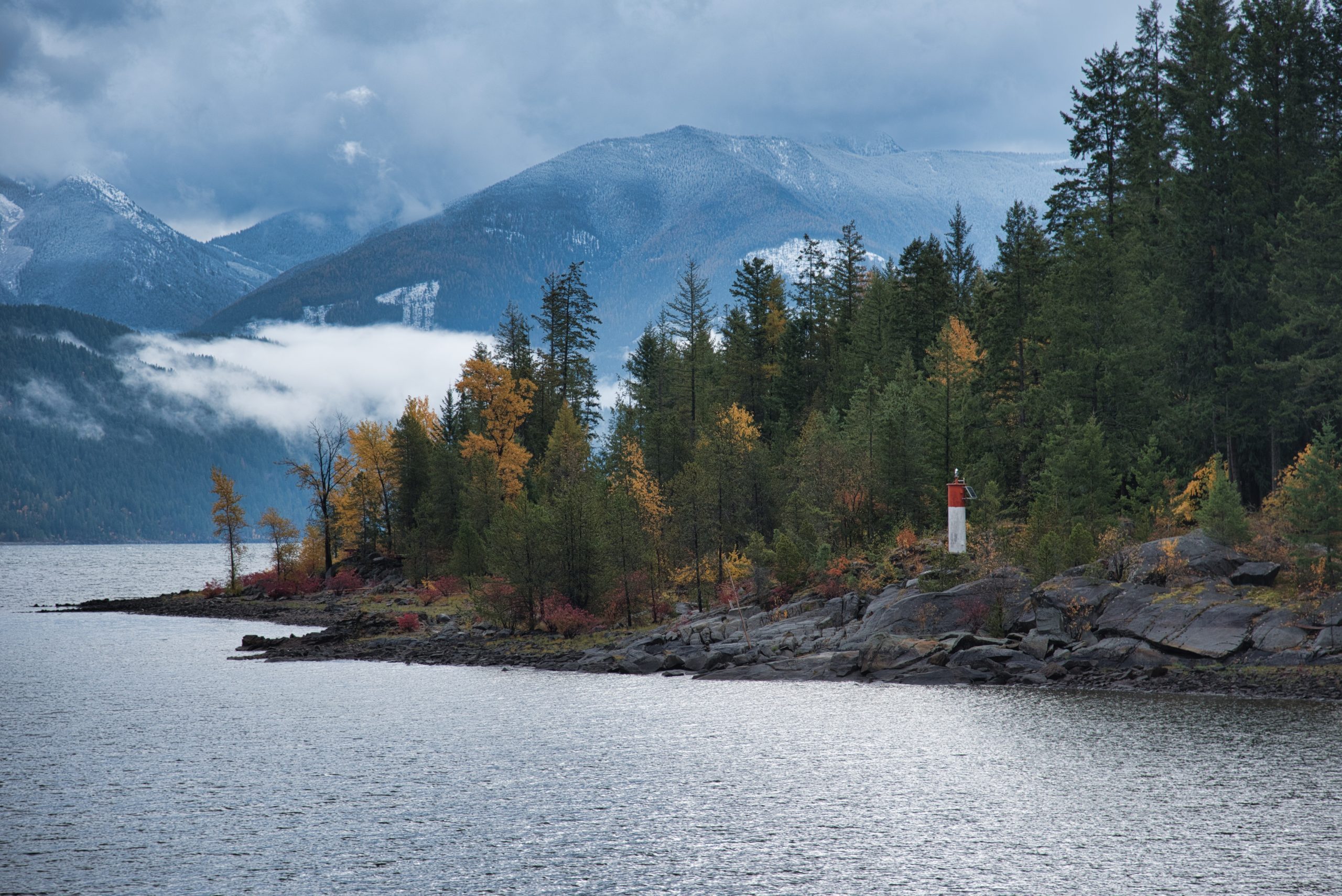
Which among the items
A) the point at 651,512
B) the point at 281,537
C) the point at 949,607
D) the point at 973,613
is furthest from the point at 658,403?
the point at 973,613

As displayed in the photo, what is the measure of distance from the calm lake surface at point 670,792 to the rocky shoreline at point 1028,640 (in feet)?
6.39

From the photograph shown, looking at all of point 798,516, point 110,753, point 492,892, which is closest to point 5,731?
point 110,753

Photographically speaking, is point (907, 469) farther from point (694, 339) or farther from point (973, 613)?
point (694, 339)

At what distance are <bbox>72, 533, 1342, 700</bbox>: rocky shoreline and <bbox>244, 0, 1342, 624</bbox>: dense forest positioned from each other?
227 cm

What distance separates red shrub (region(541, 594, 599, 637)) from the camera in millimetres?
54500

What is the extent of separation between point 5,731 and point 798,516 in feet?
131

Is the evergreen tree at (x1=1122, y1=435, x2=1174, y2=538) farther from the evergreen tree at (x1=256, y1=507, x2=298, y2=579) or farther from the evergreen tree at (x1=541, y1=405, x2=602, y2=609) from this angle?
Answer: the evergreen tree at (x1=256, y1=507, x2=298, y2=579)

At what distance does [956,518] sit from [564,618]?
21232mm

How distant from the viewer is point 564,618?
179 ft

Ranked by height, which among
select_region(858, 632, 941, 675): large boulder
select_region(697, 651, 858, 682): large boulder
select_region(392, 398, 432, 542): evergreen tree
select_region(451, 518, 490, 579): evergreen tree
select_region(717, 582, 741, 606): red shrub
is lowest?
select_region(697, 651, 858, 682): large boulder

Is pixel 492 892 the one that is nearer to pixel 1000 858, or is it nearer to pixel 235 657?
pixel 1000 858

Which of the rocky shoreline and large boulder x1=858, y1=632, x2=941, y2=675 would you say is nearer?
the rocky shoreline

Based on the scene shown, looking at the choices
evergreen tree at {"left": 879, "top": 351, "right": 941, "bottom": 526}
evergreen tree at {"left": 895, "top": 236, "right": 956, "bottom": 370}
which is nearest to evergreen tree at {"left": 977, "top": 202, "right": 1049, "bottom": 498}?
evergreen tree at {"left": 879, "top": 351, "right": 941, "bottom": 526}

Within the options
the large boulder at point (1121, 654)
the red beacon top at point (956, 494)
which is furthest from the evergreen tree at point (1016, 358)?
the large boulder at point (1121, 654)
